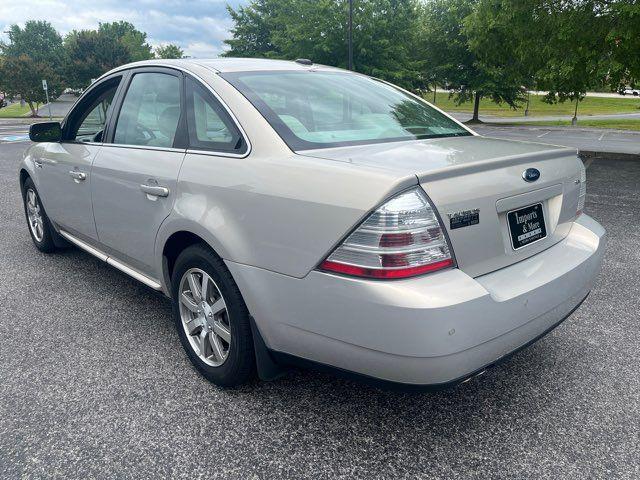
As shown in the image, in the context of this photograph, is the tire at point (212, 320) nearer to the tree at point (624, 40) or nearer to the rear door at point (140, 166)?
the rear door at point (140, 166)

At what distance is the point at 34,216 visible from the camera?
511cm

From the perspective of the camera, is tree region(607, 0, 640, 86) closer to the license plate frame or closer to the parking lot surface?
the parking lot surface

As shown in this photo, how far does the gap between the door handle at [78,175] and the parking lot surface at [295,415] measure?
3.13 feet

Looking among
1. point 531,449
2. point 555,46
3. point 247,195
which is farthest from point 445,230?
point 555,46

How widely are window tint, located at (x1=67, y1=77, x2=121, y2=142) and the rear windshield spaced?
51.5 inches

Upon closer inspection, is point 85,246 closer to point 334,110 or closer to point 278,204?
point 334,110

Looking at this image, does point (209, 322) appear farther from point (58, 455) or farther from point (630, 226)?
point (630, 226)

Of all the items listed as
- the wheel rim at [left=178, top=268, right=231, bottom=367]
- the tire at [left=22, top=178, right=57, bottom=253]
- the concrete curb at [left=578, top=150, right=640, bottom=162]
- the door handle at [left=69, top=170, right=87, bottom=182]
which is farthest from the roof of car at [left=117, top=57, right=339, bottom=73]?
the concrete curb at [left=578, top=150, right=640, bottom=162]

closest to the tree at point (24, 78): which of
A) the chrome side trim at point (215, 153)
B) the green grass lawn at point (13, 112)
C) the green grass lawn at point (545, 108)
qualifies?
the green grass lawn at point (13, 112)

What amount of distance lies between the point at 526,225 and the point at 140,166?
2.07 m

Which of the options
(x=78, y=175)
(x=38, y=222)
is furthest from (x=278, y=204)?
(x=38, y=222)

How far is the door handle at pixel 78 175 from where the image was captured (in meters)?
3.62

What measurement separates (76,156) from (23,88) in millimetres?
47699

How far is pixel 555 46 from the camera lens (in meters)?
12.0
